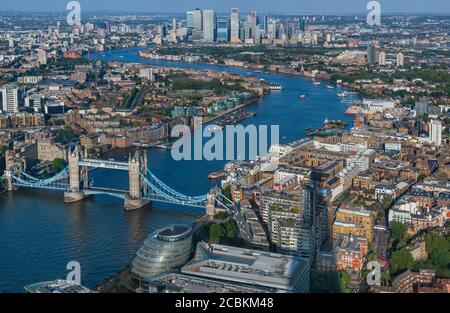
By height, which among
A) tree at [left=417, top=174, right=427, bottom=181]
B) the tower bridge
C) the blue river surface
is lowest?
the blue river surface

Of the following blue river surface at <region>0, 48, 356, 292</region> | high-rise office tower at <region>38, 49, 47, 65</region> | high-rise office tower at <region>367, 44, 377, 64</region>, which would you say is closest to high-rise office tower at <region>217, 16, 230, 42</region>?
high-rise office tower at <region>367, 44, 377, 64</region>

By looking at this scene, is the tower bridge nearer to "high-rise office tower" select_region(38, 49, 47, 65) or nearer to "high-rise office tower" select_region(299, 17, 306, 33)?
"high-rise office tower" select_region(38, 49, 47, 65)

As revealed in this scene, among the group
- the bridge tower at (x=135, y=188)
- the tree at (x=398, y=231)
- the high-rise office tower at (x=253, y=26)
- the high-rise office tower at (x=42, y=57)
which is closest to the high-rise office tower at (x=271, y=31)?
the high-rise office tower at (x=253, y=26)

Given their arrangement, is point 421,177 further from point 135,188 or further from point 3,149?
point 3,149

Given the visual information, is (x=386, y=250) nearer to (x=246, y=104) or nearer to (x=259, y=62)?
(x=246, y=104)

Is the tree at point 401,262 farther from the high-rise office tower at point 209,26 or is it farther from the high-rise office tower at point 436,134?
the high-rise office tower at point 209,26

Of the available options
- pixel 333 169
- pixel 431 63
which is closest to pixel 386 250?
pixel 333 169
